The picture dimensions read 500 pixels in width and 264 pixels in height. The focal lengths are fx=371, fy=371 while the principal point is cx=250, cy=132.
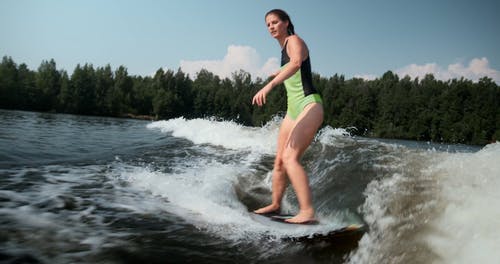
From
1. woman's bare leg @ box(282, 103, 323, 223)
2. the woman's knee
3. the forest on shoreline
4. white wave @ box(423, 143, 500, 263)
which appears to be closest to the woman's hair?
woman's bare leg @ box(282, 103, 323, 223)

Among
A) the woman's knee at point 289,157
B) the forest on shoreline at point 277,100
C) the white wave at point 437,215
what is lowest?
the white wave at point 437,215

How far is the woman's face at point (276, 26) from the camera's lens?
414 centimetres

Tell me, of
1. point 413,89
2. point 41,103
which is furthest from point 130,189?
point 413,89

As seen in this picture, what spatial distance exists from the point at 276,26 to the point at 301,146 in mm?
1380

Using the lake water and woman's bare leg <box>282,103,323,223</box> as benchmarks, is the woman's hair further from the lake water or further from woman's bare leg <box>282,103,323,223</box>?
the lake water

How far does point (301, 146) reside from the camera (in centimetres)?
383

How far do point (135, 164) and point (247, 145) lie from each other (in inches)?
179

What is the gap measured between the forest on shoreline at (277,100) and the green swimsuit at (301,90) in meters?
77.0

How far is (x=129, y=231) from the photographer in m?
3.12

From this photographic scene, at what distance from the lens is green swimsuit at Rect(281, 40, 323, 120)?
389cm

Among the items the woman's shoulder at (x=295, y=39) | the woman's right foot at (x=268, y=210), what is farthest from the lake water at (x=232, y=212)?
the woman's shoulder at (x=295, y=39)

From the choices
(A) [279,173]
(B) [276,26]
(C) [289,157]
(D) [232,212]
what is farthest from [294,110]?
(D) [232,212]

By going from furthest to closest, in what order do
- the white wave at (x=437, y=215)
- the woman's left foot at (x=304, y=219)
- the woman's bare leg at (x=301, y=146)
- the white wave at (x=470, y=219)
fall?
the woman's bare leg at (x=301, y=146)
the woman's left foot at (x=304, y=219)
the white wave at (x=437, y=215)
the white wave at (x=470, y=219)

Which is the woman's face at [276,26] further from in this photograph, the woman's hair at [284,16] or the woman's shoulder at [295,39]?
the woman's shoulder at [295,39]
